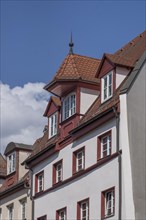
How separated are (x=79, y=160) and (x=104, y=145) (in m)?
3.47

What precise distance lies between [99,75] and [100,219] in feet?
29.7

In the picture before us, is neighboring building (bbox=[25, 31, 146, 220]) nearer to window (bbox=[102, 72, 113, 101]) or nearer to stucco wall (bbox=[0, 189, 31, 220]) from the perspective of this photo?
window (bbox=[102, 72, 113, 101])

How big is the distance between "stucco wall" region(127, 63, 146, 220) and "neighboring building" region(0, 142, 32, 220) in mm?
14505

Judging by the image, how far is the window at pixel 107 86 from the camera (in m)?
47.1

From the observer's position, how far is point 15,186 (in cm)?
5819

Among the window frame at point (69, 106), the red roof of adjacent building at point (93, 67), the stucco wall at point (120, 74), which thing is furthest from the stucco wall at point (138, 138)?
the window frame at point (69, 106)

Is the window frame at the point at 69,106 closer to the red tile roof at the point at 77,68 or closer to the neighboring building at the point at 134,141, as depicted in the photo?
the red tile roof at the point at 77,68

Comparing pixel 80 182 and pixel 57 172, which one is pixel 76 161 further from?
pixel 57 172

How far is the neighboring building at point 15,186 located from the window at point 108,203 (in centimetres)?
1160

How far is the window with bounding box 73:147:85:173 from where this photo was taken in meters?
48.3

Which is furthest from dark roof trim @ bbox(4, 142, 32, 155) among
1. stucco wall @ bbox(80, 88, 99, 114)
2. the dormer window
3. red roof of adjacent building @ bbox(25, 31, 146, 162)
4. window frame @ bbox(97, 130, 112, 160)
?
window frame @ bbox(97, 130, 112, 160)

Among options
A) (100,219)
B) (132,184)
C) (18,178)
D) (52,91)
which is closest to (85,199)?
(100,219)

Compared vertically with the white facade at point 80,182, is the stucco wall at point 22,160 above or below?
above

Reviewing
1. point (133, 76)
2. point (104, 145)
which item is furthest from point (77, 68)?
point (133, 76)
